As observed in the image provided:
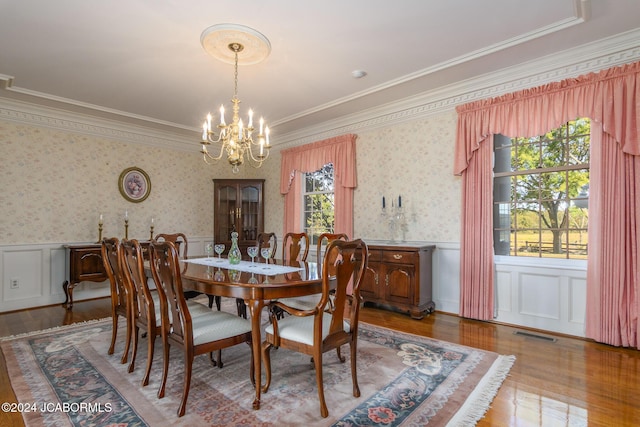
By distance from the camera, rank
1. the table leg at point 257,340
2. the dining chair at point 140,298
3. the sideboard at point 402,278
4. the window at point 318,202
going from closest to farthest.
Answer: the table leg at point 257,340 < the dining chair at point 140,298 < the sideboard at point 402,278 < the window at point 318,202

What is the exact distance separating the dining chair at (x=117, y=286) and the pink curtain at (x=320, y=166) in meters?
3.09

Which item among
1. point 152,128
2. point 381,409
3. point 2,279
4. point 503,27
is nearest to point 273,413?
point 381,409

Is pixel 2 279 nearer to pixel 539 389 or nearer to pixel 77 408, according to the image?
pixel 77 408

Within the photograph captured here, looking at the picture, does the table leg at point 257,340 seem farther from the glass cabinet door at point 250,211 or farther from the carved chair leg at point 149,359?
the glass cabinet door at point 250,211

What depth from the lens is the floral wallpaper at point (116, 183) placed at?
4.24 meters

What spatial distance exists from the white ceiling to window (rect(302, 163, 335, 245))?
1.51m

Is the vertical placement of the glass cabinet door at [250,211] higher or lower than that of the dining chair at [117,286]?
higher

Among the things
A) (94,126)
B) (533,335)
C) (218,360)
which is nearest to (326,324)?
(218,360)

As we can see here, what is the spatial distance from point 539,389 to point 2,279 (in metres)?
5.97

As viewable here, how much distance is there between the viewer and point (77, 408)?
2047 mm

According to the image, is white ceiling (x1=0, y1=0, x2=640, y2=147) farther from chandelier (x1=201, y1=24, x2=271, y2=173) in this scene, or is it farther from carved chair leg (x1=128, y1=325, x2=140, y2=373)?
carved chair leg (x1=128, y1=325, x2=140, y2=373)

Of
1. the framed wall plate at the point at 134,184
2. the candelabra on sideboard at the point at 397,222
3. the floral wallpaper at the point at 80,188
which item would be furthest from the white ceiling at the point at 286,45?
the candelabra on sideboard at the point at 397,222

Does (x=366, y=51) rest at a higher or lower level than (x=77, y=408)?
higher

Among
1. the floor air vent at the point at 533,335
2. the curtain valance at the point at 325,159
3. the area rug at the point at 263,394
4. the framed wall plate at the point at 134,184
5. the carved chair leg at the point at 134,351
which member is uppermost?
the curtain valance at the point at 325,159
